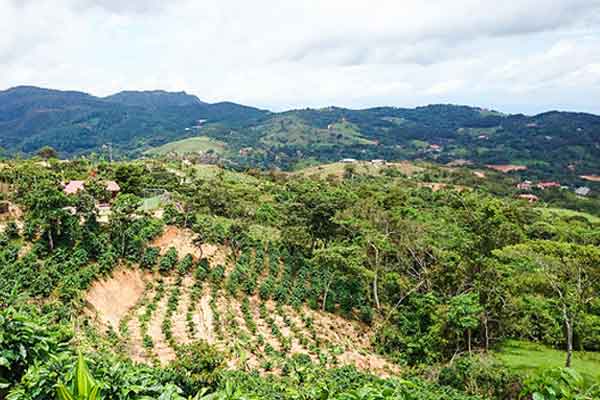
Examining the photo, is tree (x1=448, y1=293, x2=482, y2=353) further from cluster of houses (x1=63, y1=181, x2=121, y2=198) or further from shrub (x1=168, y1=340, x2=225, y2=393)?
cluster of houses (x1=63, y1=181, x2=121, y2=198)

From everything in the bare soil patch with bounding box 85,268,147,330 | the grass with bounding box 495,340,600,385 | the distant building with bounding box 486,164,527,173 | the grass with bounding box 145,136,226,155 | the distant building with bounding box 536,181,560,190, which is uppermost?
the grass with bounding box 145,136,226,155

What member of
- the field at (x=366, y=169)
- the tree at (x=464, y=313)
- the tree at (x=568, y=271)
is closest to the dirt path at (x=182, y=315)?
the tree at (x=464, y=313)

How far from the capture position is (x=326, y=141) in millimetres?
180500

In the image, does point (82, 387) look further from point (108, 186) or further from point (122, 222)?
point (108, 186)

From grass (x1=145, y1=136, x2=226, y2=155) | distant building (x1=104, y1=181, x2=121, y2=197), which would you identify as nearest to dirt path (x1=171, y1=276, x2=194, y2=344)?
distant building (x1=104, y1=181, x2=121, y2=197)

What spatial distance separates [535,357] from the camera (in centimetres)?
1723

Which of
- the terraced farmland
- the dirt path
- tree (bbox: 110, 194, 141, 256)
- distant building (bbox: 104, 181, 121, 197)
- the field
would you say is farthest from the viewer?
the field

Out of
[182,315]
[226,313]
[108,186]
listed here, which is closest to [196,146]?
[108,186]

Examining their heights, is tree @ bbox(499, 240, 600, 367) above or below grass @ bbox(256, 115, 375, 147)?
below

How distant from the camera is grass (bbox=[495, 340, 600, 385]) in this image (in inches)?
623

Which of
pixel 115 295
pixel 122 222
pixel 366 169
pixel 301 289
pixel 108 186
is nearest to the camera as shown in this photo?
pixel 115 295

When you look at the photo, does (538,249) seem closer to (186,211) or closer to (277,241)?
(277,241)

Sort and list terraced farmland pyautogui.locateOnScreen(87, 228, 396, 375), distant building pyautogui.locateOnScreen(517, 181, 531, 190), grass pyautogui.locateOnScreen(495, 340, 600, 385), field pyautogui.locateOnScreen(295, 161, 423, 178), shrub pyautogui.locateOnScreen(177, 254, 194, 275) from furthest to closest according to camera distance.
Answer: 1. field pyautogui.locateOnScreen(295, 161, 423, 178)
2. distant building pyautogui.locateOnScreen(517, 181, 531, 190)
3. shrub pyautogui.locateOnScreen(177, 254, 194, 275)
4. grass pyautogui.locateOnScreen(495, 340, 600, 385)
5. terraced farmland pyautogui.locateOnScreen(87, 228, 396, 375)

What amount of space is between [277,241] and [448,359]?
1301 centimetres
